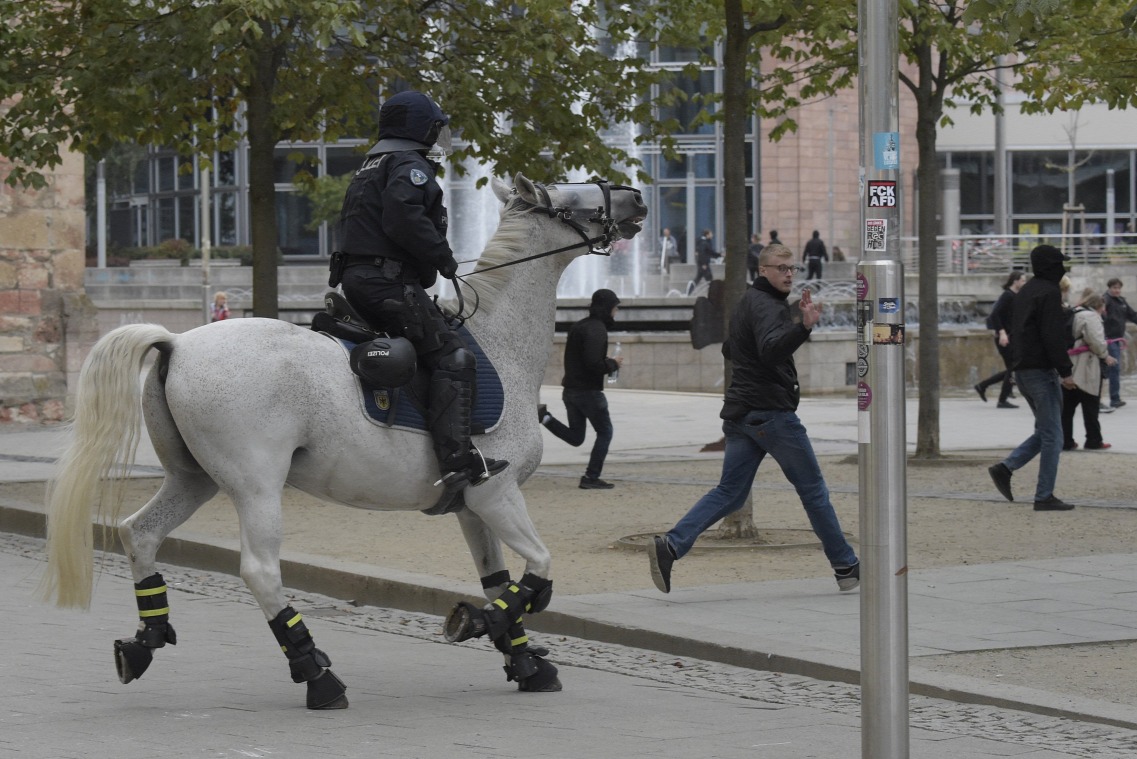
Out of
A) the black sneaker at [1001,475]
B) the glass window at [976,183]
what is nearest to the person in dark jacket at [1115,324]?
the black sneaker at [1001,475]

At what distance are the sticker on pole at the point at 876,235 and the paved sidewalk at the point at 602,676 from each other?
1.90 meters

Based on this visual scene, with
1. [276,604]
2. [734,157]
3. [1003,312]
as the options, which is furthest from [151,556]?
[1003,312]

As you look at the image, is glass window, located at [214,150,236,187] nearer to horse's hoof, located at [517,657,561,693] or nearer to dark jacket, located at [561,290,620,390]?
dark jacket, located at [561,290,620,390]

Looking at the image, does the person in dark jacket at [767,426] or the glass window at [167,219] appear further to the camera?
the glass window at [167,219]

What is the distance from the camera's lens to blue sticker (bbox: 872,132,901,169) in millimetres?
5648

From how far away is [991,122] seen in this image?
62.9 m

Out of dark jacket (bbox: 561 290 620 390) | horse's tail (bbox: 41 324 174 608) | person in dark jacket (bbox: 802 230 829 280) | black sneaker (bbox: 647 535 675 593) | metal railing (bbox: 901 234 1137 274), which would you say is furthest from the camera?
person in dark jacket (bbox: 802 230 829 280)

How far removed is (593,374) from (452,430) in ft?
28.1

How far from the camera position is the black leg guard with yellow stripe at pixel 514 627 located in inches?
292

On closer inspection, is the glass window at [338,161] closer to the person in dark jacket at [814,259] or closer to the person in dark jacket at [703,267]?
the person in dark jacket at [703,267]

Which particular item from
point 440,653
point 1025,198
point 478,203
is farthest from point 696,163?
point 440,653

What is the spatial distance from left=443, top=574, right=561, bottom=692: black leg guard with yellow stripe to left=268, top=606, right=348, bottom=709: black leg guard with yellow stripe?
1.77 feet

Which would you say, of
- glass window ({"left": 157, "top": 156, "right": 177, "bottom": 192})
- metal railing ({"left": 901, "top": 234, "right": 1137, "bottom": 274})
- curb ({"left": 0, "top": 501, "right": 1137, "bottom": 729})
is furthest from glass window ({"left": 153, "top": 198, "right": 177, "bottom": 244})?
curb ({"left": 0, "top": 501, "right": 1137, "bottom": 729})

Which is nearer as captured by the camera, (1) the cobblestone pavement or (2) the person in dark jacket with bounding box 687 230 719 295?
(1) the cobblestone pavement
